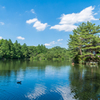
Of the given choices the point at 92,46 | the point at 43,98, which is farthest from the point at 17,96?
the point at 92,46

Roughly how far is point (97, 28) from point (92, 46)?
25.3 ft

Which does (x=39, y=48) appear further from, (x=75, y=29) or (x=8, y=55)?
(x=75, y=29)

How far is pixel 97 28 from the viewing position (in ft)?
122

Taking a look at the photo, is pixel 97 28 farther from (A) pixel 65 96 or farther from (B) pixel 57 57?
(B) pixel 57 57

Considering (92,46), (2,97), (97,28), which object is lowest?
(2,97)

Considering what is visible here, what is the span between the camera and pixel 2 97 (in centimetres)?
891

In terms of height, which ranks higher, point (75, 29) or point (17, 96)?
point (75, 29)

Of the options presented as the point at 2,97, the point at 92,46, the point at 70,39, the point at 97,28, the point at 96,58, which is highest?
the point at 97,28

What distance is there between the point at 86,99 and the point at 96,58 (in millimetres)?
30726

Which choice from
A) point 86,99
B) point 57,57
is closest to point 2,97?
point 86,99

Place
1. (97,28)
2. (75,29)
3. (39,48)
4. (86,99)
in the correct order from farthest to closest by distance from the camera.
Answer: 1. (39,48)
2. (75,29)
3. (97,28)
4. (86,99)

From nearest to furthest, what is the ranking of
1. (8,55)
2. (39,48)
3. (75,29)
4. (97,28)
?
(97,28) → (75,29) → (8,55) → (39,48)

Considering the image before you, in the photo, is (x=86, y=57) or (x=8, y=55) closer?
(x=86, y=57)

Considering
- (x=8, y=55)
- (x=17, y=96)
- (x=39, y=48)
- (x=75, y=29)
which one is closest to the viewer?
(x=17, y=96)
